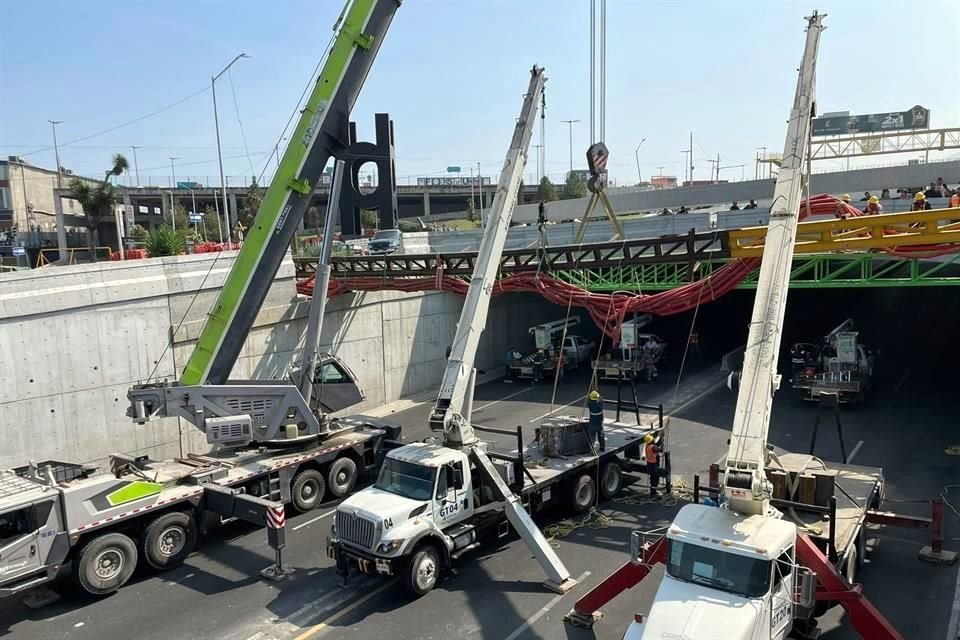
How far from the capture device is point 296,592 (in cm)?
1252

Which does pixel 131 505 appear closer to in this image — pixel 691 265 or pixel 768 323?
pixel 768 323

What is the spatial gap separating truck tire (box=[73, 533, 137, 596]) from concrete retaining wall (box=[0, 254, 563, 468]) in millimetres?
7214

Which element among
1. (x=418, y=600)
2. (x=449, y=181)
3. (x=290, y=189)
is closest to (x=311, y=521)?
(x=418, y=600)

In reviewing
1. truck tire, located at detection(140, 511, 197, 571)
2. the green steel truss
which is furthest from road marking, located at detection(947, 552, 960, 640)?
truck tire, located at detection(140, 511, 197, 571)

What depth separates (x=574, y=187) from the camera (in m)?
103

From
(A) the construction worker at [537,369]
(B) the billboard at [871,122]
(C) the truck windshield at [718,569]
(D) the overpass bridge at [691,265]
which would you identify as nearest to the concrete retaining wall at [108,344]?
(D) the overpass bridge at [691,265]

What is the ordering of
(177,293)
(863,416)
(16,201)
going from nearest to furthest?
(177,293) < (863,416) < (16,201)

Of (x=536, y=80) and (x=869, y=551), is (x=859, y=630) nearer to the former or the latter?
(x=869, y=551)

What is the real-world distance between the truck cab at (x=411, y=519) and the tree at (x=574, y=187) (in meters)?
87.9

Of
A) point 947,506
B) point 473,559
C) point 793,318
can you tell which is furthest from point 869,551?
point 793,318

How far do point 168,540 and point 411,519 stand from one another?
5.36m

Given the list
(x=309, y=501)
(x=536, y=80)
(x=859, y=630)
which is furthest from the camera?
(x=309, y=501)

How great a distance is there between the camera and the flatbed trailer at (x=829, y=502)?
1059 centimetres

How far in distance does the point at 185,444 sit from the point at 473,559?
41.0ft
